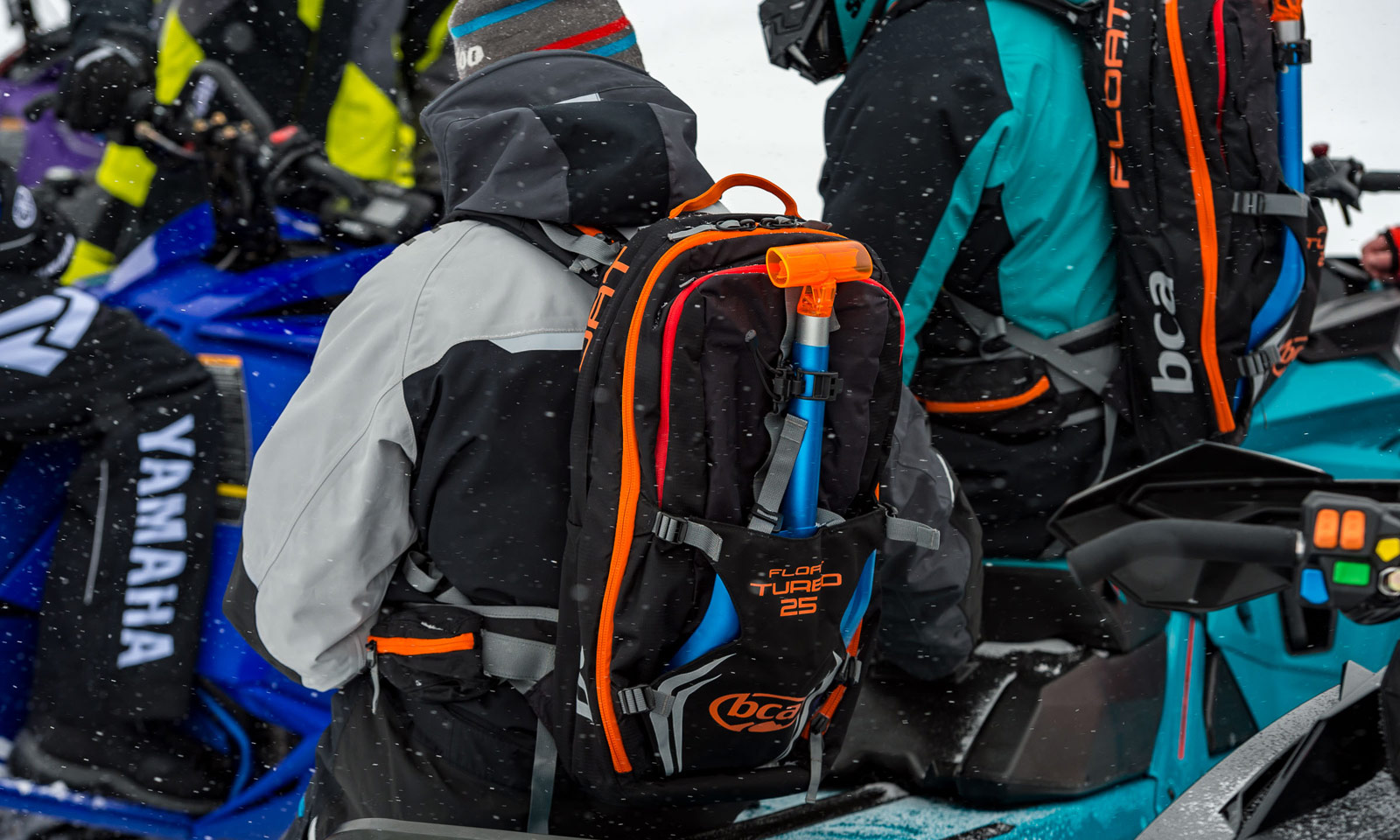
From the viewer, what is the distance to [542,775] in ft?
4.90

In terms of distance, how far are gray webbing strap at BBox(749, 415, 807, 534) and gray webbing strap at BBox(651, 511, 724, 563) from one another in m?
0.05

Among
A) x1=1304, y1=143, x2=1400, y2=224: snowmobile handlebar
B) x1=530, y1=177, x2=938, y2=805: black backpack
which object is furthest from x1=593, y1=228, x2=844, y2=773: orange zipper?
x1=1304, y1=143, x2=1400, y2=224: snowmobile handlebar

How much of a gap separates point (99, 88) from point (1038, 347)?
2180mm

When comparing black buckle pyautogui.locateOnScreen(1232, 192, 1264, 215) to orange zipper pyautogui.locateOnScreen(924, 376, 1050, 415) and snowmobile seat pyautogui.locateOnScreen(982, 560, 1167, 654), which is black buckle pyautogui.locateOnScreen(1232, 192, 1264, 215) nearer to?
orange zipper pyautogui.locateOnScreen(924, 376, 1050, 415)

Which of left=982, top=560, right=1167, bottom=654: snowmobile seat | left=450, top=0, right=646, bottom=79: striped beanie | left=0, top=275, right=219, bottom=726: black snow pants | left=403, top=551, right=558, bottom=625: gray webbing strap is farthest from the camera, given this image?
left=0, top=275, right=219, bottom=726: black snow pants

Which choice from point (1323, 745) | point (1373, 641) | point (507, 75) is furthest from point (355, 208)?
point (1373, 641)

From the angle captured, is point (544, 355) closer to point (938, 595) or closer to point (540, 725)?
point (540, 725)

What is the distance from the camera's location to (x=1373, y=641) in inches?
99.0

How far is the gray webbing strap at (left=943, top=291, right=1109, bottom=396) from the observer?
215 centimetres

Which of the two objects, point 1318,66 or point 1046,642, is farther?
point 1318,66

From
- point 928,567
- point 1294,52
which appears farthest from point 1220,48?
point 928,567

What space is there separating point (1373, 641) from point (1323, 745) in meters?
1.59

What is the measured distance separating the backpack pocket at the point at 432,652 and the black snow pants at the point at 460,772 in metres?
0.04

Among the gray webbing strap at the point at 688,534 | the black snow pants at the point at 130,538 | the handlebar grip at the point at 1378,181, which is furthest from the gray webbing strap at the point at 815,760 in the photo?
the handlebar grip at the point at 1378,181
